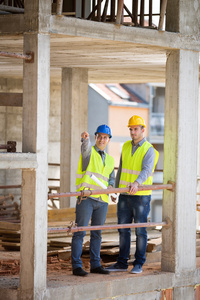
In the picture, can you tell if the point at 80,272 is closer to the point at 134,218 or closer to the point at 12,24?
the point at 134,218

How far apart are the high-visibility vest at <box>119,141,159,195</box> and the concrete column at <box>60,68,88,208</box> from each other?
7134 mm

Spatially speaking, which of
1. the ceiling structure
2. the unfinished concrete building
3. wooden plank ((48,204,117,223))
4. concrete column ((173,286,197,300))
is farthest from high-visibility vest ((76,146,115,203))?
wooden plank ((48,204,117,223))

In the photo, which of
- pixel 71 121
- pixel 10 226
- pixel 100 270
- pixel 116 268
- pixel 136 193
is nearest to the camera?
pixel 136 193

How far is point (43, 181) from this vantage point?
8.12m

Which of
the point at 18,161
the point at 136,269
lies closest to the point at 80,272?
the point at 136,269

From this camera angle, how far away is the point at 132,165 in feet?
30.3

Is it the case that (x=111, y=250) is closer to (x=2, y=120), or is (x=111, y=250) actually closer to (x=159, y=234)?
(x=159, y=234)

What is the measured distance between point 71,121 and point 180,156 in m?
7.34

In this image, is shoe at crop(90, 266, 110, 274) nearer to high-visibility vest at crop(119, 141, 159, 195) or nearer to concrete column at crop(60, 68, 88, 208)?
high-visibility vest at crop(119, 141, 159, 195)

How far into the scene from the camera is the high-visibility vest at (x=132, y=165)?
361 inches

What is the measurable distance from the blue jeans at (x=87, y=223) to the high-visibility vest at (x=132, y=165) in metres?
0.54

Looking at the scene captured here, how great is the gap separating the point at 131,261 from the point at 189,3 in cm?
406

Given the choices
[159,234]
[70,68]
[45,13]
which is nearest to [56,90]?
[70,68]

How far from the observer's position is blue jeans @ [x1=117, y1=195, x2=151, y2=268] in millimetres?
9141
